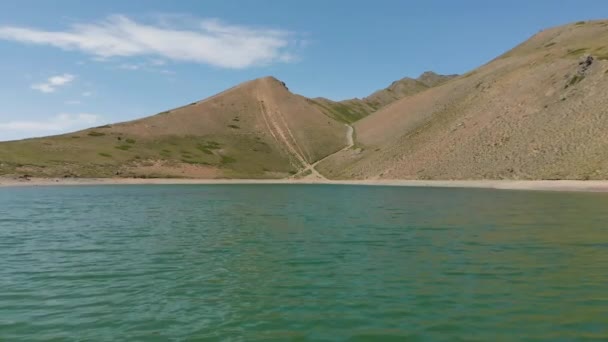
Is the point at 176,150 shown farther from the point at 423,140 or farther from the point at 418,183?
the point at 418,183

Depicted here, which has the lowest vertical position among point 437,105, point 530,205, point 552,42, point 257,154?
point 530,205

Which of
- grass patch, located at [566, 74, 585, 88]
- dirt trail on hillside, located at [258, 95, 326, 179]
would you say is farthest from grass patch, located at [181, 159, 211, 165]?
grass patch, located at [566, 74, 585, 88]

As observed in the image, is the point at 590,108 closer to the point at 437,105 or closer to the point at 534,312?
the point at 437,105

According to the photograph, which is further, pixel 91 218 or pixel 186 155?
pixel 186 155

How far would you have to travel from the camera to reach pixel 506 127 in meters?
116

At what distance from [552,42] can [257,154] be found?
121 m

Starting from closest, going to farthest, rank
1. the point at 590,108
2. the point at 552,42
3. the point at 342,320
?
the point at 342,320 → the point at 590,108 → the point at 552,42

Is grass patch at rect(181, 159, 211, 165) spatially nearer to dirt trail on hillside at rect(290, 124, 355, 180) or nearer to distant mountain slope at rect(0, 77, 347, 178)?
distant mountain slope at rect(0, 77, 347, 178)

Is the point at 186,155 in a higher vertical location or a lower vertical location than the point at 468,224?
higher

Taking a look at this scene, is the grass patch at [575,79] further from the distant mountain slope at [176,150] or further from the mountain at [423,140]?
the distant mountain slope at [176,150]

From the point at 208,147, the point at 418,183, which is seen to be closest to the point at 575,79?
the point at 418,183

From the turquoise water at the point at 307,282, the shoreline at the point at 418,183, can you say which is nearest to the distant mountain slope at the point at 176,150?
the shoreline at the point at 418,183

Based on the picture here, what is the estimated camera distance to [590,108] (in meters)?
101

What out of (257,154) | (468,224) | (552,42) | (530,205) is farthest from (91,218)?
(552,42)
